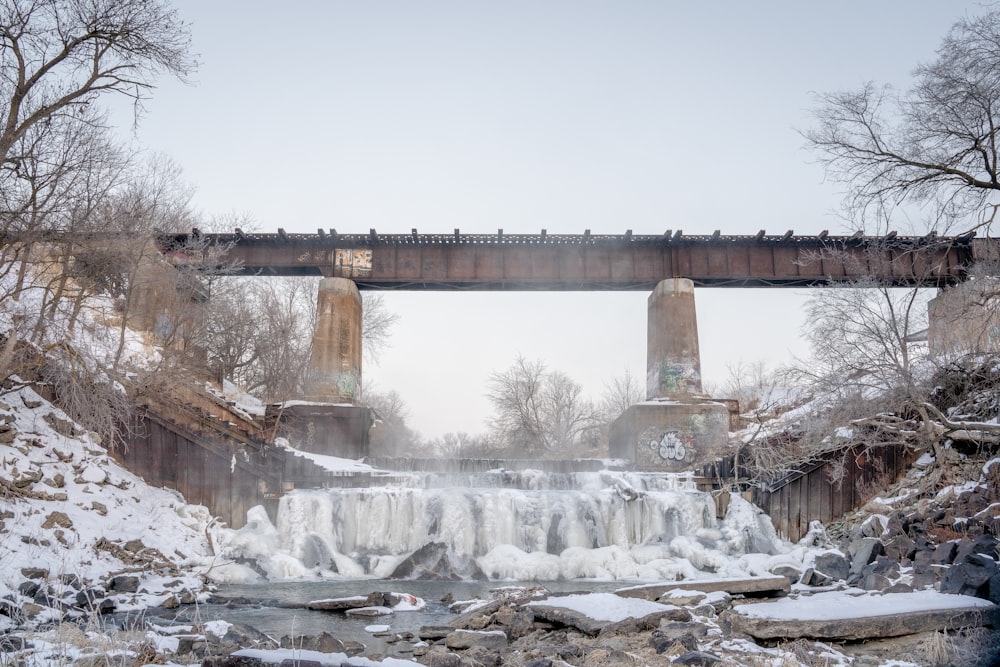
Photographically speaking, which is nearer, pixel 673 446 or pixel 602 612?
pixel 602 612

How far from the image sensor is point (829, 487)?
70.2 feet

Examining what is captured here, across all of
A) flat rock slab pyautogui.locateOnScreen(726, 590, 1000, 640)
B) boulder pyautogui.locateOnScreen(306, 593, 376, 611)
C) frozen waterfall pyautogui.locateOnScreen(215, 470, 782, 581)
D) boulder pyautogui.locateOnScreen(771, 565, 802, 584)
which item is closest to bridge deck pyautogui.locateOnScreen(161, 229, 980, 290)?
frozen waterfall pyautogui.locateOnScreen(215, 470, 782, 581)

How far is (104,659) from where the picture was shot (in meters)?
6.78

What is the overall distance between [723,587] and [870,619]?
3867 millimetres

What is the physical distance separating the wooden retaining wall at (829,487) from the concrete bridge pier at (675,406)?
562cm

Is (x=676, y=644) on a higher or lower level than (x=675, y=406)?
lower

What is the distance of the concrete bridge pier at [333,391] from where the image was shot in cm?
2750

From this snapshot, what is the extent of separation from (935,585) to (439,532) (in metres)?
12.1

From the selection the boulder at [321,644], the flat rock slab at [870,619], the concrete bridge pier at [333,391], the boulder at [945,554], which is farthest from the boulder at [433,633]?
the concrete bridge pier at [333,391]

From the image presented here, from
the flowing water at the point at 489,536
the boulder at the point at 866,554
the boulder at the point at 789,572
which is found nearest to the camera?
the boulder at the point at 866,554

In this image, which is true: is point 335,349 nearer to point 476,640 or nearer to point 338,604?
point 338,604

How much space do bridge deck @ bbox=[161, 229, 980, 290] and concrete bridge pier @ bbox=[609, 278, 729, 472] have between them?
1.29 metres

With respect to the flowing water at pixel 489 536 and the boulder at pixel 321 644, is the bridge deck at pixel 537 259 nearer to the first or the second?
the flowing water at pixel 489 536

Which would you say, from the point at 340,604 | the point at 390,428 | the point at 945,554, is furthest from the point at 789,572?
the point at 390,428
